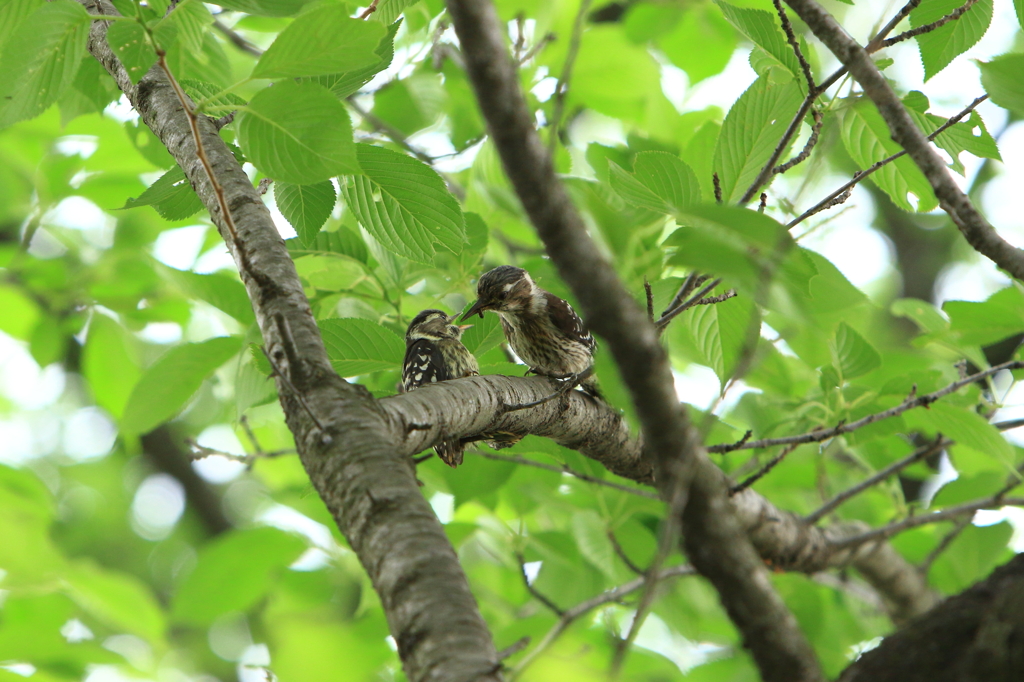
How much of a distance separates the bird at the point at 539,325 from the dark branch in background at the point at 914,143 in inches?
77.4

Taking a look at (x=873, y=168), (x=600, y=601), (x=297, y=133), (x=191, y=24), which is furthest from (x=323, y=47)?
(x=600, y=601)

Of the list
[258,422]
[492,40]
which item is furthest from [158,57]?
[258,422]

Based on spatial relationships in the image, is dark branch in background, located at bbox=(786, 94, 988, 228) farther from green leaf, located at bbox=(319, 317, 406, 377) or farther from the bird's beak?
the bird's beak

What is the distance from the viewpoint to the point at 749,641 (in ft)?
3.21

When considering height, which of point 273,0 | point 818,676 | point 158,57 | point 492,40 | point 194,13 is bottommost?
point 818,676

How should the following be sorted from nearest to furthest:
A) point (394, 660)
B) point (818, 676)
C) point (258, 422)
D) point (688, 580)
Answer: point (818, 676) < point (394, 660) < point (688, 580) < point (258, 422)

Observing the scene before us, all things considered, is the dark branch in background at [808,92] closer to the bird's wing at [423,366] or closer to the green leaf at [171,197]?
the green leaf at [171,197]

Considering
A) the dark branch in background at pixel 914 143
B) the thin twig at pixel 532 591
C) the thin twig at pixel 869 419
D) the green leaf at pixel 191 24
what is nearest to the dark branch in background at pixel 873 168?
the dark branch in background at pixel 914 143

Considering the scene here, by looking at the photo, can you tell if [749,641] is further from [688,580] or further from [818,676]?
[688,580]

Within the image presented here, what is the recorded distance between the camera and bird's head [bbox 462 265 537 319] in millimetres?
3475

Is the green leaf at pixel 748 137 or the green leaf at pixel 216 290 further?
the green leaf at pixel 216 290

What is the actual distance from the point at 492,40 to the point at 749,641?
0.86m

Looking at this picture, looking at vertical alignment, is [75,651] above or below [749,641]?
above

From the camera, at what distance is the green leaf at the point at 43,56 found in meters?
1.57
